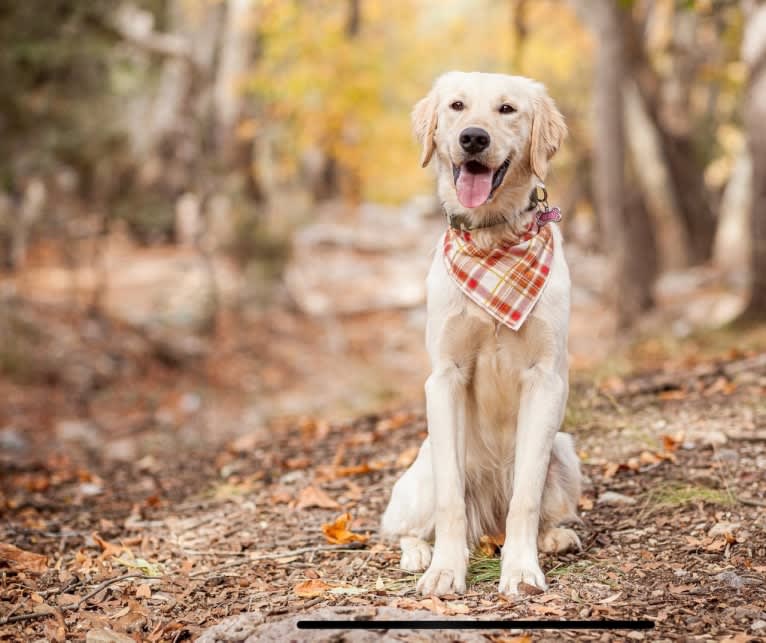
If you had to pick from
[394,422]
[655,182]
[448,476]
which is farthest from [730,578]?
[655,182]

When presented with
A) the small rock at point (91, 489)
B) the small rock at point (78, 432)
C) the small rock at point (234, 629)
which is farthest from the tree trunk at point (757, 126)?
the small rock at point (234, 629)

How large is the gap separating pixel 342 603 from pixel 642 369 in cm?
470

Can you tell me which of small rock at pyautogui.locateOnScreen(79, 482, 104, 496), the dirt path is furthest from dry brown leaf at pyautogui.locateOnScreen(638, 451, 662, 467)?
small rock at pyautogui.locateOnScreen(79, 482, 104, 496)

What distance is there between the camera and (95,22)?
10578 mm

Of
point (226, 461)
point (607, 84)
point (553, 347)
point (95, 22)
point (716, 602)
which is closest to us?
point (716, 602)

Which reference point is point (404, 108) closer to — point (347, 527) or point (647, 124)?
point (647, 124)

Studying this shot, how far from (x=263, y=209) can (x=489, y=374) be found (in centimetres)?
1032

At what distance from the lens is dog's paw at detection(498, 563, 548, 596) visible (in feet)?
10.3

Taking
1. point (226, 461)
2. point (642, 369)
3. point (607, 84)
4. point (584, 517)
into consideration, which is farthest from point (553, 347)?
point (607, 84)

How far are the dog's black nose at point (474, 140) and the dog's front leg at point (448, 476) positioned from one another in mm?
813

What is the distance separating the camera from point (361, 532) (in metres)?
4.00

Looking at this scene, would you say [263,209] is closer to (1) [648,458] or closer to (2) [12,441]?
(2) [12,441]

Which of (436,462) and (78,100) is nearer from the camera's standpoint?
(436,462)

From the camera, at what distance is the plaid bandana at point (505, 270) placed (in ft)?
10.8
